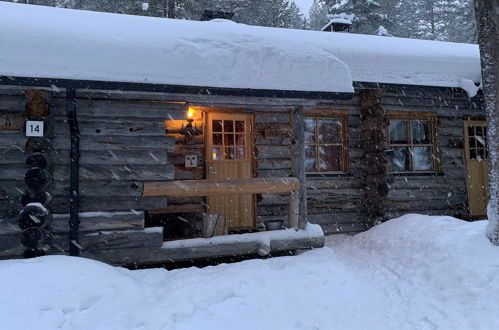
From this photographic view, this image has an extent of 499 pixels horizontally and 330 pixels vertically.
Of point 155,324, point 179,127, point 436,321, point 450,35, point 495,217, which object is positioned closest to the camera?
point 155,324

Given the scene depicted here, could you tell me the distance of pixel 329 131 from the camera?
8742mm

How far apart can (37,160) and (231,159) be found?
3.90 m

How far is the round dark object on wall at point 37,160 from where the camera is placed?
5113 millimetres

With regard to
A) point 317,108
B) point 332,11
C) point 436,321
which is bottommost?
point 436,321

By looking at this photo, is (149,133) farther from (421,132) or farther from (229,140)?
(421,132)

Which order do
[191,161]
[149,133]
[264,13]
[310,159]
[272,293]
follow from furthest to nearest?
[264,13]
[310,159]
[191,161]
[149,133]
[272,293]

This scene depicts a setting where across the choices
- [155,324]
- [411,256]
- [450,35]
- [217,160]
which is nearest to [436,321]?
[411,256]

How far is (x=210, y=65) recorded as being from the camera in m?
5.48

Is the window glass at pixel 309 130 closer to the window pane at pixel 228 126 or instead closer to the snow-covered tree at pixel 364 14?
the window pane at pixel 228 126

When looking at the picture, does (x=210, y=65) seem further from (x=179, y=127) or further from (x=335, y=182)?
(x=335, y=182)

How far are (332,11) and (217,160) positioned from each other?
16211mm

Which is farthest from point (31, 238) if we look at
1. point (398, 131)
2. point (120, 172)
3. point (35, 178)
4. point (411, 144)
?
point (411, 144)

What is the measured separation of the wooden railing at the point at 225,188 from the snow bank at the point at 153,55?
1.55m

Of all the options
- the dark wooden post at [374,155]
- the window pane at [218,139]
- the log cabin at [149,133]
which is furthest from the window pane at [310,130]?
the window pane at [218,139]
